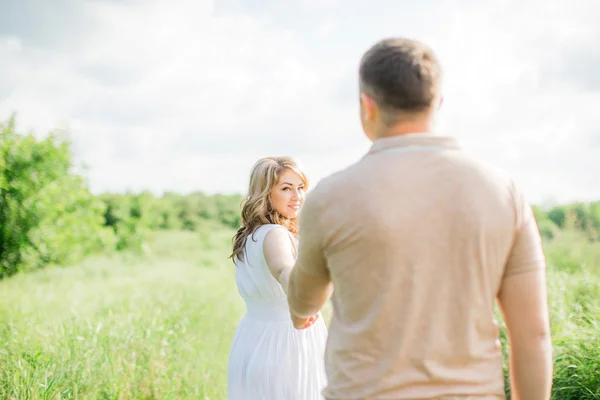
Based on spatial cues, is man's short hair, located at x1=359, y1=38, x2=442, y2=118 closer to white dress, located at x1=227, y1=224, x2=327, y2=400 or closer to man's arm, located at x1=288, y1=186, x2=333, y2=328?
man's arm, located at x1=288, y1=186, x2=333, y2=328

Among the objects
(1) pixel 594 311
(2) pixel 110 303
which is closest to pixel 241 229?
(1) pixel 594 311

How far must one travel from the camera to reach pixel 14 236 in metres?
19.1

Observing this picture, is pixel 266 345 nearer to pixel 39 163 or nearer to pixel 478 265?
pixel 478 265

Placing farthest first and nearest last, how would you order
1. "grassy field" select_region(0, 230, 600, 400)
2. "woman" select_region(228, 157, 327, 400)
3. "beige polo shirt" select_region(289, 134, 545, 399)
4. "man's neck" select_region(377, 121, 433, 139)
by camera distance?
"grassy field" select_region(0, 230, 600, 400)
"woman" select_region(228, 157, 327, 400)
"man's neck" select_region(377, 121, 433, 139)
"beige polo shirt" select_region(289, 134, 545, 399)

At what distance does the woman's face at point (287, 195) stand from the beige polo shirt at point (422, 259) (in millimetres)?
1688

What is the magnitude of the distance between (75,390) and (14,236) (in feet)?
53.9

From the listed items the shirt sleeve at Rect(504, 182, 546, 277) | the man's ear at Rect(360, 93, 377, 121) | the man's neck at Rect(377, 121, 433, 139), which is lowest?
the shirt sleeve at Rect(504, 182, 546, 277)

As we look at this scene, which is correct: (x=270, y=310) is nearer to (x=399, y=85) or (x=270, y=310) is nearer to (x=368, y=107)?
(x=368, y=107)

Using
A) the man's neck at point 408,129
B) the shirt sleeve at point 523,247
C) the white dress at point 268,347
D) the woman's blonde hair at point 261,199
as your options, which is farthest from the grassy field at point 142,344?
the man's neck at point 408,129

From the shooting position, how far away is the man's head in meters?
1.61

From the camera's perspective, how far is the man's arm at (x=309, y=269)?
1.63m

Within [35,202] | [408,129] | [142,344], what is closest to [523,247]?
[408,129]

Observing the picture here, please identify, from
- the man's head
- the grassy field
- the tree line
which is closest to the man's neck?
the man's head

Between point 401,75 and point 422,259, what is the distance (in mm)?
509
